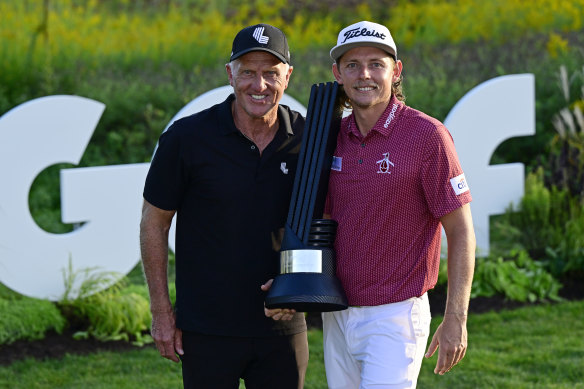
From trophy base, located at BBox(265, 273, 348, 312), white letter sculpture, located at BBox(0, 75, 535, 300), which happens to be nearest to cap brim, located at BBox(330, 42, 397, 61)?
trophy base, located at BBox(265, 273, 348, 312)

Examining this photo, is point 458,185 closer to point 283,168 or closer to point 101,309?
point 283,168

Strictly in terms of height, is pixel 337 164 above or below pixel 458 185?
above

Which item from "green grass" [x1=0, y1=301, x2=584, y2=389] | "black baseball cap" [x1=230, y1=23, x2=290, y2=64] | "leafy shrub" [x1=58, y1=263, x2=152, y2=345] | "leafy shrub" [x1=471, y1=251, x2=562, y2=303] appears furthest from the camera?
"leafy shrub" [x1=471, y1=251, x2=562, y2=303]

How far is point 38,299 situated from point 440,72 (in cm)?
676

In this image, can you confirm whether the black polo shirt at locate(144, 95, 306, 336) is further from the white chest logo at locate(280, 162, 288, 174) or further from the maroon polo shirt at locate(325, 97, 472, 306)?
the maroon polo shirt at locate(325, 97, 472, 306)

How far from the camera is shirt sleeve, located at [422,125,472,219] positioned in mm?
3732

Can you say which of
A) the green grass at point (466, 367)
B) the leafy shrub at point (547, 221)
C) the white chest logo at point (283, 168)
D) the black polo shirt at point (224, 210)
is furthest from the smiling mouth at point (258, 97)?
the leafy shrub at point (547, 221)

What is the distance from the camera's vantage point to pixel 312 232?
12.5 feet

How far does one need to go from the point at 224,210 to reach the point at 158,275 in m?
0.44

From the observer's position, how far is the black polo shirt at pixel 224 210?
3.92 meters

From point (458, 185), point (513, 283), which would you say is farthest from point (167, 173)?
point (513, 283)

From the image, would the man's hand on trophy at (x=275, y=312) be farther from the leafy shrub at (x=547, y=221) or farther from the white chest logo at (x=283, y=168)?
the leafy shrub at (x=547, y=221)

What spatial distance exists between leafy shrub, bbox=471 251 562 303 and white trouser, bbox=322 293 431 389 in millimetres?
4208

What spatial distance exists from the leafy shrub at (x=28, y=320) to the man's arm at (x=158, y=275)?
287 centimetres
